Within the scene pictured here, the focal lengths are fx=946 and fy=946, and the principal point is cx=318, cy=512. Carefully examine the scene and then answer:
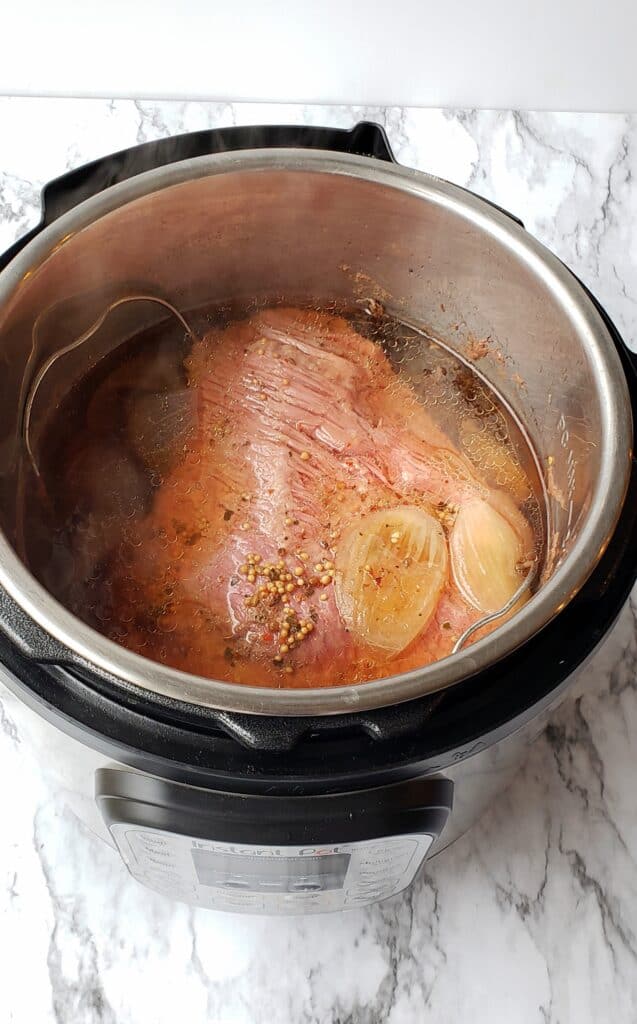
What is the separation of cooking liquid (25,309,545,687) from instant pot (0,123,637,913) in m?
0.04

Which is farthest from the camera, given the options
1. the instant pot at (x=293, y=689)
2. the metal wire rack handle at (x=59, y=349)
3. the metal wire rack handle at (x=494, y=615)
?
the metal wire rack handle at (x=59, y=349)

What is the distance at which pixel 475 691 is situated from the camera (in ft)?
2.84

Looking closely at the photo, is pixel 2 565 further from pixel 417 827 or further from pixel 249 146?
pixel 249 146

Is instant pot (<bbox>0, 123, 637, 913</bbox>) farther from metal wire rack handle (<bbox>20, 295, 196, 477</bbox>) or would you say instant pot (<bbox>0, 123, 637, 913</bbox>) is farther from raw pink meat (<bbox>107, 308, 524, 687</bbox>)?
raw pink meat (<bbox>107, 308, 524, 687</bbox>)

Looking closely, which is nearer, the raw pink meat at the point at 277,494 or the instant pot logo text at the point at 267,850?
the instant pot logo text at the point at 267,850

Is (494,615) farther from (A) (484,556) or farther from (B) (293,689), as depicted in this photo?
(B) (293,689)

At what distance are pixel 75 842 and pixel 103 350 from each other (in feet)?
2.22

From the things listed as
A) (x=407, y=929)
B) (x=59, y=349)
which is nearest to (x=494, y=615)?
(x=407, y=929)

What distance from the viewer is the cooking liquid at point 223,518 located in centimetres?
108

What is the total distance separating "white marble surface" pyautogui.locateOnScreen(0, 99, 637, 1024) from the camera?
1.21 metres

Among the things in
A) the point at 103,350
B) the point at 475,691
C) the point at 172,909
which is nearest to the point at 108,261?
the point at 103,350

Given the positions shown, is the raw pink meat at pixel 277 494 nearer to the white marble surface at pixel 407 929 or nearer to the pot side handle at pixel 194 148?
the pot side handle at pixel 194 148

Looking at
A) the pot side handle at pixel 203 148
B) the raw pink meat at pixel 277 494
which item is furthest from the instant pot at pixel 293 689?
the raw pink meat at pixel 277 494

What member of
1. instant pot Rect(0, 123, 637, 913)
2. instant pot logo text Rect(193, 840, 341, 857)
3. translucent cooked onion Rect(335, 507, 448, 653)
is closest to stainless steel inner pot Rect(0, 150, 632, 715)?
instant pot Rect(0, 123, 637, 913)
